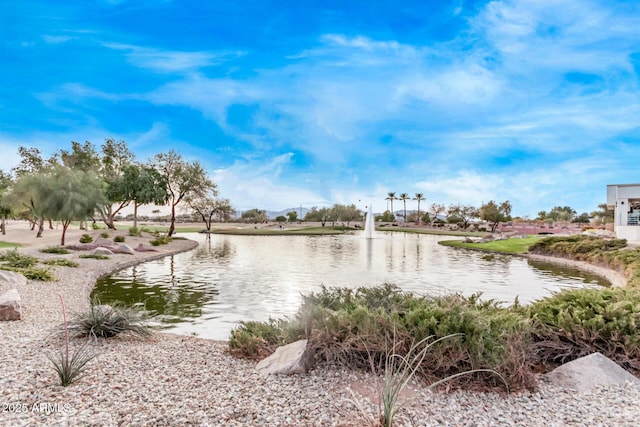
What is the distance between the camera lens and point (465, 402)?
345 centimetres

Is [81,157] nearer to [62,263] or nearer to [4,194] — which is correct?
[4,194]

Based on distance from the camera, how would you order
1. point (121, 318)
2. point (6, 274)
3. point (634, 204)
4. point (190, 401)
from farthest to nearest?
point (634, 204) → point (6, 274) → point (121, 318) → point (190, 401)

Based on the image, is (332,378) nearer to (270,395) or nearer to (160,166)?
(270,395)

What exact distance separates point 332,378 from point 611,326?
3.63 meters

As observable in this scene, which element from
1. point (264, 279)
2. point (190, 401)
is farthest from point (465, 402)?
point (264, 279)

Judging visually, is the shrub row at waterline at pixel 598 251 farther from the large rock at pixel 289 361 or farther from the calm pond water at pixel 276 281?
the large rock at pixel 289 361

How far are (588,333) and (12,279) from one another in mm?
12311

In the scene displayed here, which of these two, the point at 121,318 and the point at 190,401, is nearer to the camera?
the point at 190,401

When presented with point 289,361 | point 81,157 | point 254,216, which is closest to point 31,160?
point 81,157

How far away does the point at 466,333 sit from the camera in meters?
4.04

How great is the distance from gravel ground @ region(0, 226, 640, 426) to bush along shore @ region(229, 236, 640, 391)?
258 millimetres

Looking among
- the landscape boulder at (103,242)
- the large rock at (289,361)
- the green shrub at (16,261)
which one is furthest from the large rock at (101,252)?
the large rock at (289,361)

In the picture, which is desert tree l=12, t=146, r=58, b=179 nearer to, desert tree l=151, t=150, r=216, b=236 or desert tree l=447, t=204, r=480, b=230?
desert tree l=151, t=150, r=216, b=236

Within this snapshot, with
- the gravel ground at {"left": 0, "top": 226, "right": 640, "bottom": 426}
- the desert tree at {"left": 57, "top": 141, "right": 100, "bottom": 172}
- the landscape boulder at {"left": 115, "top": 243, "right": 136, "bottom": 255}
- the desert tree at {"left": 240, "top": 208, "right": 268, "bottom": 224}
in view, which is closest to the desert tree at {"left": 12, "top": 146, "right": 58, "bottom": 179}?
the desert tree at {"left": 57, "top": 141, "right": 100, "bottom": 172}
